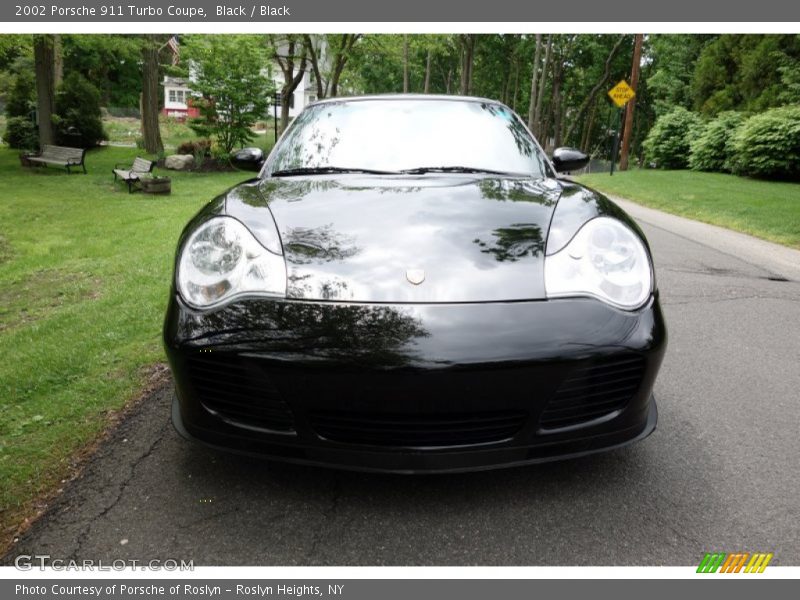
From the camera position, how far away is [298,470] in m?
2.31

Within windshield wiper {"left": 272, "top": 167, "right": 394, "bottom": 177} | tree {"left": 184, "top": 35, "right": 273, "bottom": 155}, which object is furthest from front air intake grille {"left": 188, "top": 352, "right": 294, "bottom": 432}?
tree {"left": 184, "top": 35, "right": 273, "bottom": 155}

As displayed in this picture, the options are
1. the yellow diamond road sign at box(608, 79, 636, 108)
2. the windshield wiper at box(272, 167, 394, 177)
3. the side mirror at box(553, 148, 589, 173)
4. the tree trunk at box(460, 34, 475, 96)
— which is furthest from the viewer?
the tree trunk at box(460, 34, 475, 96)

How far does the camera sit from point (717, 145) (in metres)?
18.9

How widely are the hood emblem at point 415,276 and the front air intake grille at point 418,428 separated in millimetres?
433

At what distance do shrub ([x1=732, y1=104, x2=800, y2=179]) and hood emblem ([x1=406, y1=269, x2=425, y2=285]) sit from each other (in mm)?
16590

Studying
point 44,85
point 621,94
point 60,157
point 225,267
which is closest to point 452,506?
point 225,267

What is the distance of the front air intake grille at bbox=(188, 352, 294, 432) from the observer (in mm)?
1900

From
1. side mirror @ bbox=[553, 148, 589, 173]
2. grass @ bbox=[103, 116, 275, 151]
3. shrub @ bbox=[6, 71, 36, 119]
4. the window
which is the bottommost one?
grass @ bbox=[103, 116, 275, 151]

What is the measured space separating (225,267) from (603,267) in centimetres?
130

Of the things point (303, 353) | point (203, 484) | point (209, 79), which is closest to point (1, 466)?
point (203, 484)

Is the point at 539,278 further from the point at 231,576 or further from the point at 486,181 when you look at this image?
the point at 231,576

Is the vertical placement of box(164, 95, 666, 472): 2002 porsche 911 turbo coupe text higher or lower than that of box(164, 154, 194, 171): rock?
higher

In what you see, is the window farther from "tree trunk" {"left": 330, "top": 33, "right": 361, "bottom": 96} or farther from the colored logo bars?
the colored logo bars

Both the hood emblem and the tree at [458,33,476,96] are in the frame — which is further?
the tree at [458,33,476,96]
